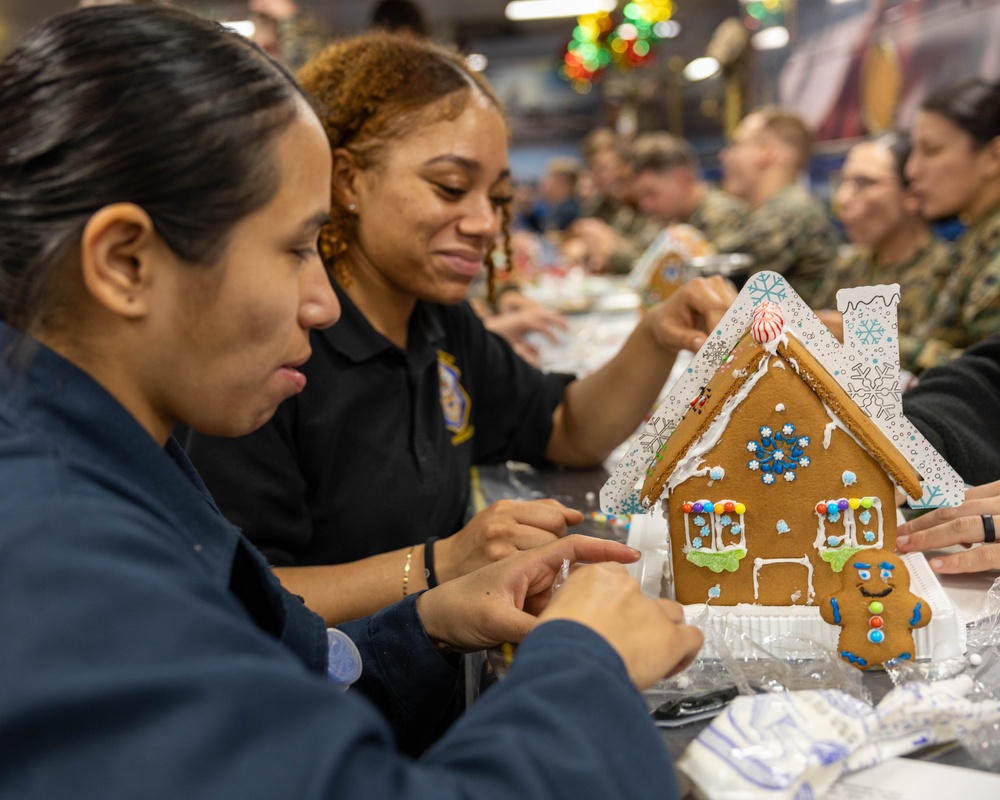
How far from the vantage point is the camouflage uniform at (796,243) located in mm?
4812

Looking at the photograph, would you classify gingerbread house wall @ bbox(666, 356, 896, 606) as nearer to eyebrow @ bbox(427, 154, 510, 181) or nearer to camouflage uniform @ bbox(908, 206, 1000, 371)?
eyebrow @ bbox(427, 154, 510, 181)

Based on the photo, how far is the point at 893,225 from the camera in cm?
367

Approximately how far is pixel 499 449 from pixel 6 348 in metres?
1.43

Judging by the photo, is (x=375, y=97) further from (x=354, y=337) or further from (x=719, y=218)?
(x=719, y=218)

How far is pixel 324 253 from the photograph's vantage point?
1717mm

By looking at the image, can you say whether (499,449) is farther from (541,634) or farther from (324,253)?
(541,634)

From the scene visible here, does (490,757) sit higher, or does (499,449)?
(490,757)

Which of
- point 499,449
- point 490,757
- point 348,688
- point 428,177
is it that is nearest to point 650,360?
point 499,449

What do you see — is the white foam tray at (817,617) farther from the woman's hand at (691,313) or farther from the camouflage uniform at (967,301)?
the camouflage uniform at (967,301)

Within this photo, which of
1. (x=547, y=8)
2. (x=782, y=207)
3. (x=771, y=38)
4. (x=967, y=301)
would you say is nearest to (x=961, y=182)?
(x=967, y=301)

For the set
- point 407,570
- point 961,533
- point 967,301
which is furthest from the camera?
point 967,301

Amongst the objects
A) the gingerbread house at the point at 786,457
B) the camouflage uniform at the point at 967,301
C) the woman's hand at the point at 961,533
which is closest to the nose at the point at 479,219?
the gingerbread house at the point at 786,457

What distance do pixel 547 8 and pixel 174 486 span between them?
12.4 m

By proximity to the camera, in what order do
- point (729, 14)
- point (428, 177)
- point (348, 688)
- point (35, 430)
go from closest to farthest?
point (35, 430)
point (348, 688)
point (428, 177)
point (729, 14)
